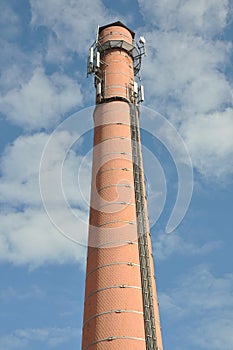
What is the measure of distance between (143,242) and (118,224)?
1.96 meters

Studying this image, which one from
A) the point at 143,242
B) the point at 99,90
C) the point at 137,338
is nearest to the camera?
the point at 137,338

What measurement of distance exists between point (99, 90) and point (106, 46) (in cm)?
500

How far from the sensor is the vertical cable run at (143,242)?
24392 mm

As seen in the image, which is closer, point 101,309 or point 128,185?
point 101,309

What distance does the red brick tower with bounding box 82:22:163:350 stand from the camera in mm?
24141

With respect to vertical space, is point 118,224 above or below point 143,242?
above

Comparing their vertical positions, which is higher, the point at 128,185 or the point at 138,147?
the point at 138,147

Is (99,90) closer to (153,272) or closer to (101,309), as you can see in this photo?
(153,272)

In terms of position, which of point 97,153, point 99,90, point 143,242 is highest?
Result: point 99,90

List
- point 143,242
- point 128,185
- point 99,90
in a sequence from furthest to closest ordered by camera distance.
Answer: point 99,90 < point 128,185 < point 143,242

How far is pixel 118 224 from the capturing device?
27766mm

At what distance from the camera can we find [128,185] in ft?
98.0

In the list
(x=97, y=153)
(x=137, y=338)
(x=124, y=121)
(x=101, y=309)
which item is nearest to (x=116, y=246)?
(x=101, y=309)

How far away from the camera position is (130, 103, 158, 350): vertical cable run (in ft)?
80.0
